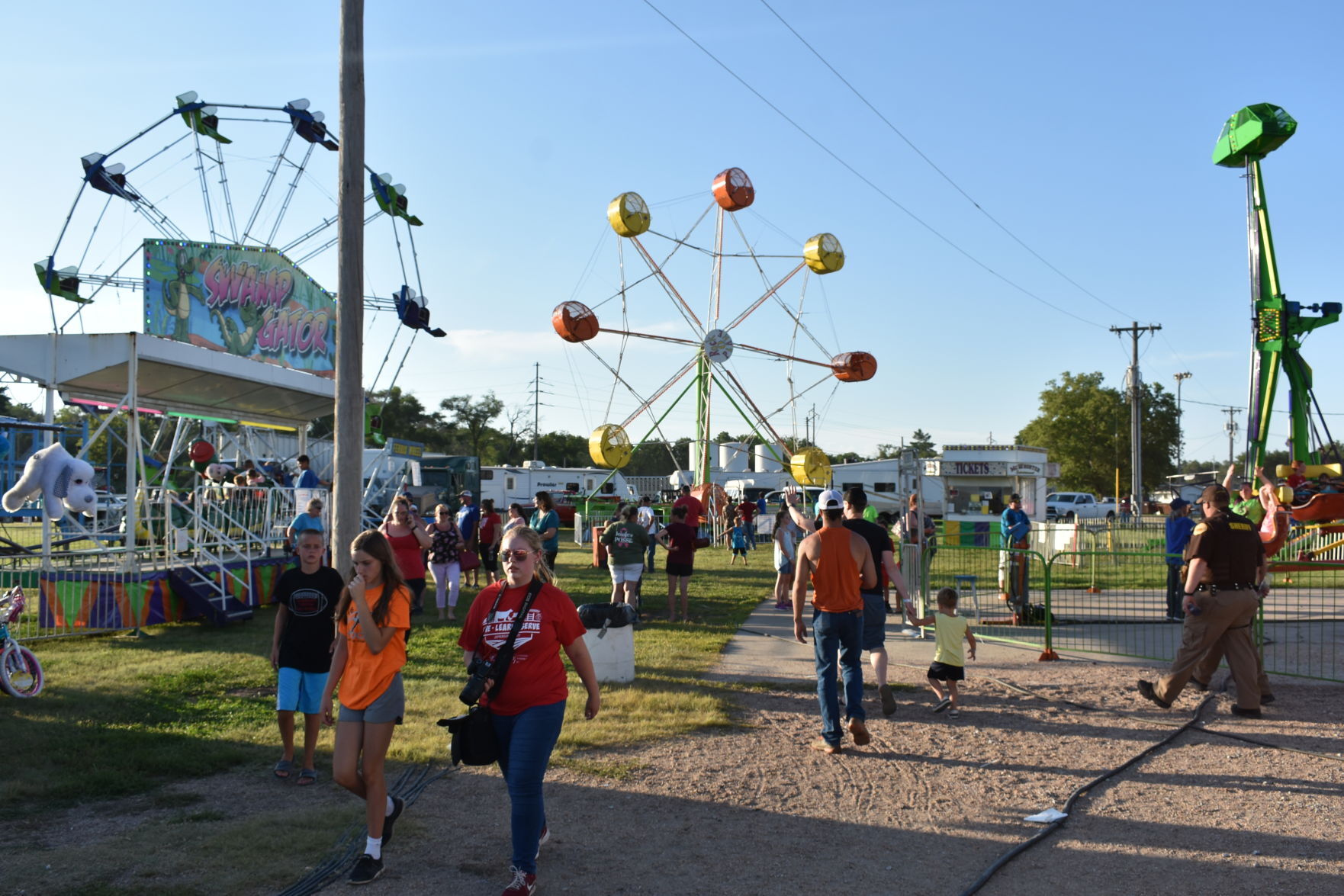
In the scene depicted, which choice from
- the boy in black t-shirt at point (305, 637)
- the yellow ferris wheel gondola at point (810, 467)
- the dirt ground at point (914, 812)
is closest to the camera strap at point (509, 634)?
the dirt ground at point (914, 812)

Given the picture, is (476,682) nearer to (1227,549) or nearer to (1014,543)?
(1227,549)

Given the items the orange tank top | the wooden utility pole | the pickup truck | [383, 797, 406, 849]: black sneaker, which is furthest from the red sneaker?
the pickup truck

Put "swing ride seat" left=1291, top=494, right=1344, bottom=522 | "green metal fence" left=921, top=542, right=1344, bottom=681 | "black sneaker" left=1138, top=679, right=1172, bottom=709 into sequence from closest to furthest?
"black sneaker" left=1138, top=679, right=1172, bottom=709 → "green metal fence" left=921, top=542, right=1344, bottom=681 → "swing ride seat" left=1291, top=494, right=1344, bottom=522

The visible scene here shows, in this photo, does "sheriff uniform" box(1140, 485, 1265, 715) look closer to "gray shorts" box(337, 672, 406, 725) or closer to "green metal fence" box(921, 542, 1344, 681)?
"green metal fence" box(921, 542, 1344, 681)

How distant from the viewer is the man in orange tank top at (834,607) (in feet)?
21.3

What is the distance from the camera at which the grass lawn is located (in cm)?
624

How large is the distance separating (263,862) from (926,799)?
3617 millimetres

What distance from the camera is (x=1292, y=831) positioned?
16.3 feet

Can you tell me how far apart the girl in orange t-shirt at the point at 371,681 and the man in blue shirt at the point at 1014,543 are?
9.74 meters

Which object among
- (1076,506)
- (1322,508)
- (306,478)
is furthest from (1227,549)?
(1076,506)

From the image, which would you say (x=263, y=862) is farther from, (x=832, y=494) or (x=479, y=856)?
(x=832, y=494)

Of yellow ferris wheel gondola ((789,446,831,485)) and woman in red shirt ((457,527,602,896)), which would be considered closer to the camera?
woman in red shirt ((457,527,602,896))

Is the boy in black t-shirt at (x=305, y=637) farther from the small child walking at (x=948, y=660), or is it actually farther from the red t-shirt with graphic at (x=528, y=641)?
the small child walking at (x=948, y=660)

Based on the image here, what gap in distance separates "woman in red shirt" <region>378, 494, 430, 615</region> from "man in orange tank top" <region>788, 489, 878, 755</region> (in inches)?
190
